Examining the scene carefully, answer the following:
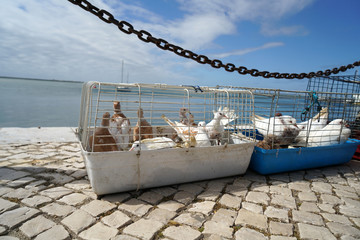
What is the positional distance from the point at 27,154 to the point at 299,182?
15.7ft

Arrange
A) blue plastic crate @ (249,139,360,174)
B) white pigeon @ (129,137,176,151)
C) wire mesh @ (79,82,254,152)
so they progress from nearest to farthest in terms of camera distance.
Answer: wire mesh @ (79,82,254,152), white pigeon @ (129,137,176,151), blue plastic crate @ (249,139,360,174)

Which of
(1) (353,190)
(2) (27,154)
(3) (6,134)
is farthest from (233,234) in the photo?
(3) (6,134)

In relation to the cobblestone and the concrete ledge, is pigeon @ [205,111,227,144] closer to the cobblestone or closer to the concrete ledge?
the cobblestone

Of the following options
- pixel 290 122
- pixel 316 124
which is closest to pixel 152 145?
pixel 290 122

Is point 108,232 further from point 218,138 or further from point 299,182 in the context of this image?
point 299,182

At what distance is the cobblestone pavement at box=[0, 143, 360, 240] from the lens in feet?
6.83

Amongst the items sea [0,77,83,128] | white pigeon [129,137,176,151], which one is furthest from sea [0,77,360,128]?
white pigeon [129,137,176,151]

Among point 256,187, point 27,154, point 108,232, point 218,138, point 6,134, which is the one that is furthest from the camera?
point 6,134

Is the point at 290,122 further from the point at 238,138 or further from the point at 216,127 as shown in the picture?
the point at 216,127

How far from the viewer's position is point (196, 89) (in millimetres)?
3279

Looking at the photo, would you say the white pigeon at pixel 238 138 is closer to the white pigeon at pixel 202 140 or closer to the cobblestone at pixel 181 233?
the white pigeon at pixel 202 140

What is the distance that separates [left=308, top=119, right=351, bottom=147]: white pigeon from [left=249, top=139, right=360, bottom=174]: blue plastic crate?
A: 12 cm

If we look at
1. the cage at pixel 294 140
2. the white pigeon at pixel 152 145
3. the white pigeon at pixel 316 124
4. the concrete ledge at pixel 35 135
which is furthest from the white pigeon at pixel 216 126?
the concrete ledge at pixel 35 135

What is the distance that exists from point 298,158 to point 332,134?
104 centimetres
